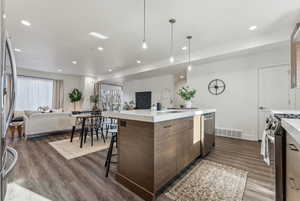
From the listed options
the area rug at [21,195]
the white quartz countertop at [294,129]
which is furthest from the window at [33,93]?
the white quartz countertop at [294,129]

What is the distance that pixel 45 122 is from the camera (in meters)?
4.29

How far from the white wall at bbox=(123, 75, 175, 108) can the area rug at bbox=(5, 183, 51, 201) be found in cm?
581

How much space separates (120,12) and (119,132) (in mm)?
2101

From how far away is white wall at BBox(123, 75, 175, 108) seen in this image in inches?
268

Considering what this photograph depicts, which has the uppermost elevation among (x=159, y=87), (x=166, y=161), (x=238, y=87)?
(x=159, y=87)

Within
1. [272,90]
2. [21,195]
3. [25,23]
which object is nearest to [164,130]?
[21,195]

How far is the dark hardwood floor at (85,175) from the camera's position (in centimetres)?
162

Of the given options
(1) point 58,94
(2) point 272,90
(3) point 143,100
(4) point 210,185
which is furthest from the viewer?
(3) point 143,100

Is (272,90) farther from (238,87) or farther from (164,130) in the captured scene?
(164,130)

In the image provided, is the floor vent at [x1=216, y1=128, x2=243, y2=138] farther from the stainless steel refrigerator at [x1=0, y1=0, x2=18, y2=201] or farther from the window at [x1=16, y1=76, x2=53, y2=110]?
the window at [x1=16, y1=76, x2=53, y2=110]

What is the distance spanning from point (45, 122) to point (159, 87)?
16.4 feet

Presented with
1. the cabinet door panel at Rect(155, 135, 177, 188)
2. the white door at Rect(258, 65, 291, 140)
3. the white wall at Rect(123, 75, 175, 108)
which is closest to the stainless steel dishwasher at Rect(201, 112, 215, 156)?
the cabinet door panel at Rect(155, 135, 177, 188)

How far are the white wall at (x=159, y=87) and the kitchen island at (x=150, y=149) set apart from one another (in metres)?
4.81

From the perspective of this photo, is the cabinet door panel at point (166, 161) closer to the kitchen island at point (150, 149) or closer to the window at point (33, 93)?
the kitchen island at point (150, 149)
